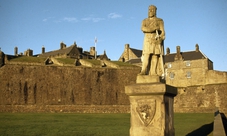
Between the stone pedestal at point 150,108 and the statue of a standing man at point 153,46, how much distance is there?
73 centimetres

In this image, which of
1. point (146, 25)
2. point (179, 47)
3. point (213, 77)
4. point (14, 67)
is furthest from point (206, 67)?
point (146, 25)

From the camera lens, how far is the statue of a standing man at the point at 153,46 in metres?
8.16

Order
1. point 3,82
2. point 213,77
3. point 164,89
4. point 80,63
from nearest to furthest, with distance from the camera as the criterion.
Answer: point 164,89, point 3,82, point 80,63, point 213,77

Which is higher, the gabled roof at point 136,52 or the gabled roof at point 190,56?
the gabled roof at point 136,52

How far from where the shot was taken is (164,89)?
714 cm

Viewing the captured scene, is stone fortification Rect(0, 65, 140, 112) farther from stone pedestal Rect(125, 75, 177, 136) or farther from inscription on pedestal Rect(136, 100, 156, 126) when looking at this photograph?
inscription on pedestal Rect(136, 100, 156, 126)

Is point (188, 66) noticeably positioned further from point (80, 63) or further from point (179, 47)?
point (80, 63)

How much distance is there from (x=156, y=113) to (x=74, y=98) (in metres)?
31.0

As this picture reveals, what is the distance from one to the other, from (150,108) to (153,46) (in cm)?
190

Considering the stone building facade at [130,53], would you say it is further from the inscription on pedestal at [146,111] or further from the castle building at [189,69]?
the inscription on pedestal at [146,111]

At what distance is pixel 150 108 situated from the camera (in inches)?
286

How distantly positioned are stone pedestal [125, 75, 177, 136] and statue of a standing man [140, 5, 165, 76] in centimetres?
73

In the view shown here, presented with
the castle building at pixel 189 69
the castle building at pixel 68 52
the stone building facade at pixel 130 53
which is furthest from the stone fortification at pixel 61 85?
the stone building facade at pixel 130 53

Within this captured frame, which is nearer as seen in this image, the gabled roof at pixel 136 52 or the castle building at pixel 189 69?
the castle building at pixel 189 69
